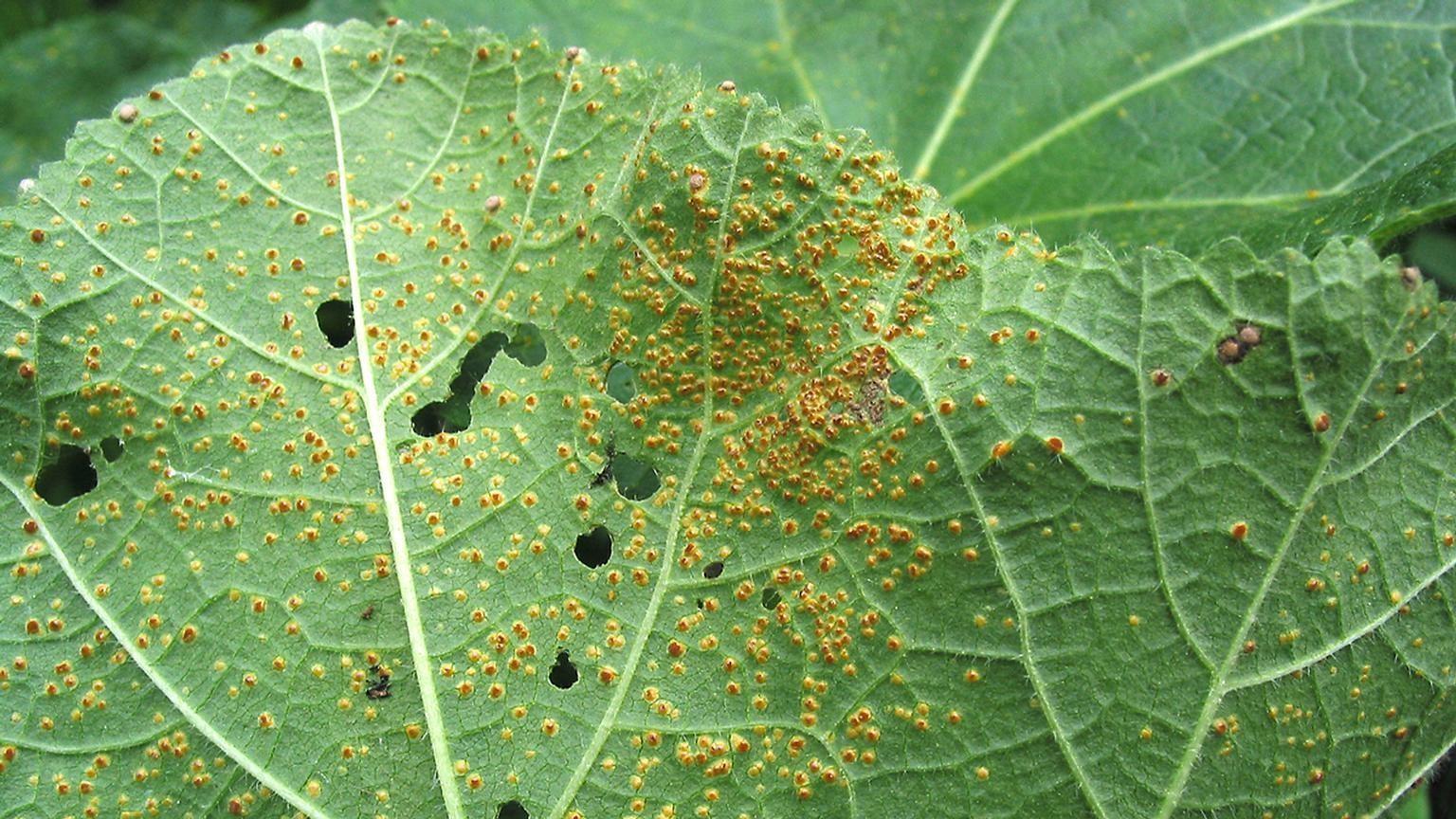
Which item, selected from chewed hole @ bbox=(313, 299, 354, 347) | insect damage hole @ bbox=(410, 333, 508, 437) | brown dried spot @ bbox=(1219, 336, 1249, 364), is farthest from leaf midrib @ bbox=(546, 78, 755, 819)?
brown dried spot @ bbox=(1219, 336, 1249, 364)

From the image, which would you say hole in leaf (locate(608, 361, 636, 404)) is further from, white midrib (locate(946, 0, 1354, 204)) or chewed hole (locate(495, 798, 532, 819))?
white midrib (locate(946, 0, 1354, 204))

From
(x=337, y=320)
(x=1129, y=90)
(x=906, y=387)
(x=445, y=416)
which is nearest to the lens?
(x=906, y=387)

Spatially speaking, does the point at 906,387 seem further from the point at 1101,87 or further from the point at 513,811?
the point at 1101,87

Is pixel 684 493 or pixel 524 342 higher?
pixel 524 342

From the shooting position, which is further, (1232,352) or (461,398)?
(461,398)

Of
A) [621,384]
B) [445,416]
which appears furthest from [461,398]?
[621,384]

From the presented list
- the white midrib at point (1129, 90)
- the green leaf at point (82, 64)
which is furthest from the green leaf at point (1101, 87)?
the green leaf at point (82, 64)
